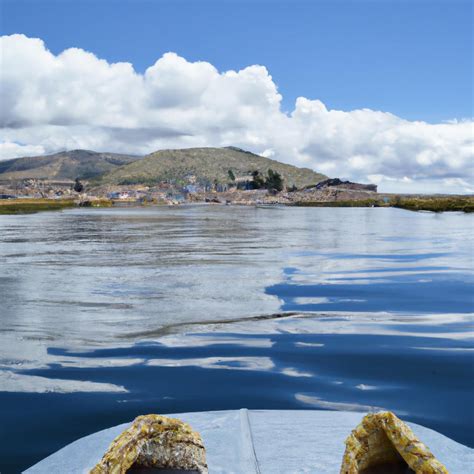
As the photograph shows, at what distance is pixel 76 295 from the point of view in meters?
14.4

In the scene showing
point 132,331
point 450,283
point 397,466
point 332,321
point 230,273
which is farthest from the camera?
point 230,273

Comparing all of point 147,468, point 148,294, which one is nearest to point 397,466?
point 147,468

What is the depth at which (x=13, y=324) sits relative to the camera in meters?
11.0

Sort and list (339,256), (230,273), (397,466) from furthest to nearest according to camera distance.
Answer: (339,256), (230,273), (397,466)

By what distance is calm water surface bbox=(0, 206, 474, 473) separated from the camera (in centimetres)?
641

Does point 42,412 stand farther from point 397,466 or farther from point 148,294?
point 148,294

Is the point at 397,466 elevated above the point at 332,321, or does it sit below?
above

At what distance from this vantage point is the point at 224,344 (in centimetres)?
938

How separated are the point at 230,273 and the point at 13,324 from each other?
891 centimetres

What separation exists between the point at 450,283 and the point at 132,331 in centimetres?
1057

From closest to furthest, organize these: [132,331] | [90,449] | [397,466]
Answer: [397,466] → [90,449] → [132,331]

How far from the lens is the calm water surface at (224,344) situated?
21.0 ft

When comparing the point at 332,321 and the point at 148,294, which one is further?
the point at 148,294

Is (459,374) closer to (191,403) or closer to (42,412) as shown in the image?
(191,403)
